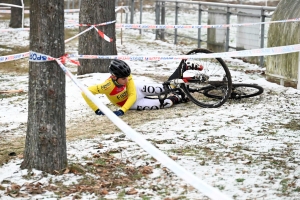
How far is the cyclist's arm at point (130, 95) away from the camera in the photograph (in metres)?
8.73

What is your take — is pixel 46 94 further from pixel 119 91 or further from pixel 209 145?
pixel 119 91

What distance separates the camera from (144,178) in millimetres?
5941

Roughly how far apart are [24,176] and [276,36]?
622cm

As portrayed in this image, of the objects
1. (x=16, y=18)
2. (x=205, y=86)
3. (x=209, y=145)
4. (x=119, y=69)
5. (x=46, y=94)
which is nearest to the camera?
Result: (x=46, y=94)

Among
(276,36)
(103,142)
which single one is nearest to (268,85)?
(276,36)

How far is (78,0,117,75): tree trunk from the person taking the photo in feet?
40.3

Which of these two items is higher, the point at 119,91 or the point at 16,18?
the point at 16,18

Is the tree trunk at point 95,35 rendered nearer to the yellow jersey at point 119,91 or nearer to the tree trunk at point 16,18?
the yellow jersey at point 119,91

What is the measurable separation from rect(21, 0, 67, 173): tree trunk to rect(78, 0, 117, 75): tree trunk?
20.3ft

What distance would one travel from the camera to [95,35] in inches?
486

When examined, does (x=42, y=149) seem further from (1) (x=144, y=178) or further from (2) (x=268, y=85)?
(2) (x=268, y=85)

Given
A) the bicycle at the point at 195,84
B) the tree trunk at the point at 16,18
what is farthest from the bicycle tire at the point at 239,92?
the tree trunk at the point at 16,18

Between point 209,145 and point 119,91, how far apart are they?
2.25 meters

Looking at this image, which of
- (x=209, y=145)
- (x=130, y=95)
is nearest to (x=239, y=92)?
(x=130, y=95)
